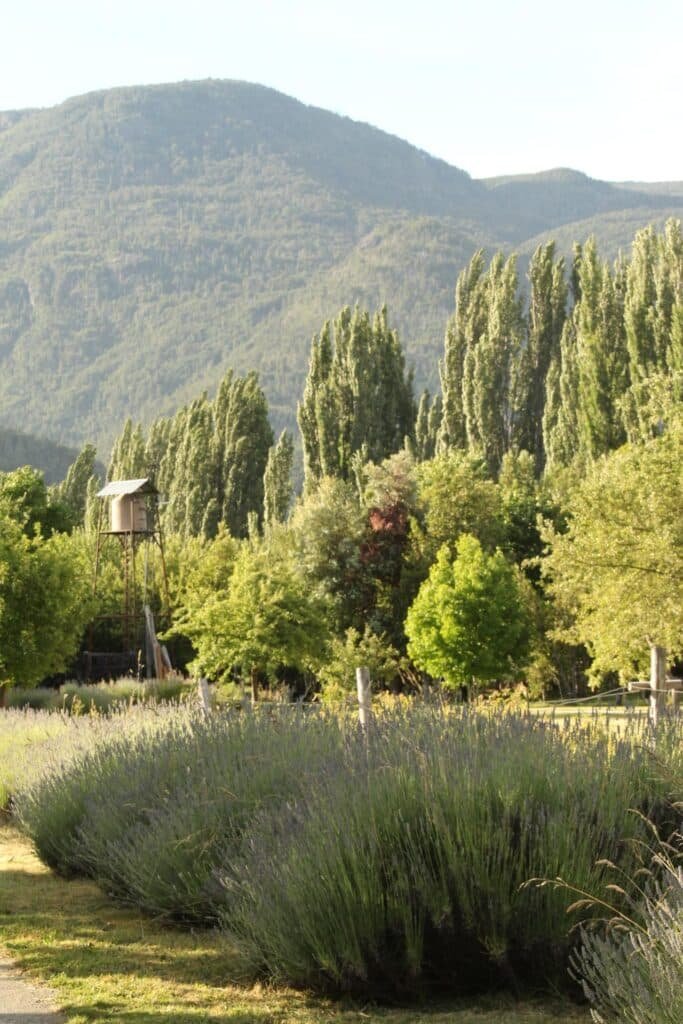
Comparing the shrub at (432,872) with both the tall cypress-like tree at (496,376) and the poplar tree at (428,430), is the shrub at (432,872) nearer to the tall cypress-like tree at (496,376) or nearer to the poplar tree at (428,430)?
the tall cypress-like tree at (496,376)

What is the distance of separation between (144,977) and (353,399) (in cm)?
5442

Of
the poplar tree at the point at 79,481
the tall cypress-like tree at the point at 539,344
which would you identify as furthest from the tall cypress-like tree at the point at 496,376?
the poplar tree at the point at 79,481

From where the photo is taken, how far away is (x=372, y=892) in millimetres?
5789

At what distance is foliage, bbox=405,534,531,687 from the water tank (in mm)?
10682

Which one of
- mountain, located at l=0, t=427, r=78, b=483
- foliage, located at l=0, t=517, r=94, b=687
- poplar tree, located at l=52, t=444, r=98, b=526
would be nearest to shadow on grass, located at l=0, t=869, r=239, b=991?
foliage, located at l=0, t=517, r=94, b=687

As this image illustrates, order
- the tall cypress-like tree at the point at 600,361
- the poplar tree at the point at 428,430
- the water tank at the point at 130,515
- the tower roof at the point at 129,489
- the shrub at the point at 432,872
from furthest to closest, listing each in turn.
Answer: the poplar tree at the point at 428,430
the tall cypress-like tree at the point at 600,361
the water tank at the point at 130,515
the tower roof at the point at 129,489
the shrub at the point at 432,872

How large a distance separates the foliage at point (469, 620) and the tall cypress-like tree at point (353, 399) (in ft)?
64.3

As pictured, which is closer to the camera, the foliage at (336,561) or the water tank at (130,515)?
the water tank at (130,515)

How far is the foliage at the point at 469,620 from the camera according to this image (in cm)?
3834

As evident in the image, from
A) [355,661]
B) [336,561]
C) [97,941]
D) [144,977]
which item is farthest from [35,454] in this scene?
[144,977]

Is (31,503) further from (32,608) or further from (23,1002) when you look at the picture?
(23,1002)

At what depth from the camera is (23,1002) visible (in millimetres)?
6250

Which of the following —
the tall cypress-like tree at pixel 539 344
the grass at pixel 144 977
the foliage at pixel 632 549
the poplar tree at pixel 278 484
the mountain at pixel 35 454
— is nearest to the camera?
the grass at pixel 144 977

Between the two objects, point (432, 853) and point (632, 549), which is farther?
point (632, 549)
